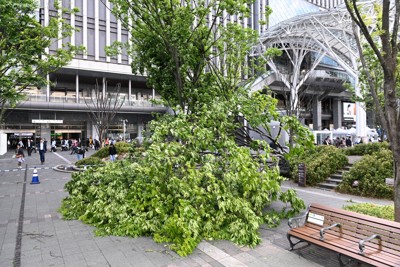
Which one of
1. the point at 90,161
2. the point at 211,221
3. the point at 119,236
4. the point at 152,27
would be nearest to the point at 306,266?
the point at 211,221

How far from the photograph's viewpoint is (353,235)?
458 cm

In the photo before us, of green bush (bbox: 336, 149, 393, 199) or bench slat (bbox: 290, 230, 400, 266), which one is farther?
green bush (bbox: 336, 149, 393, 199)

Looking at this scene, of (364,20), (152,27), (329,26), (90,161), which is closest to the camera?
(364,20)

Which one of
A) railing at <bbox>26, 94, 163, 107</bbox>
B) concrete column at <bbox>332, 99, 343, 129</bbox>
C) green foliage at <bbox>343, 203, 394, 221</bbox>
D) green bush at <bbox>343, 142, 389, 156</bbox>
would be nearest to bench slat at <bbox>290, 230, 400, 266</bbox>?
green foliage at <bbox>343, 203, 394, 221</bbox>

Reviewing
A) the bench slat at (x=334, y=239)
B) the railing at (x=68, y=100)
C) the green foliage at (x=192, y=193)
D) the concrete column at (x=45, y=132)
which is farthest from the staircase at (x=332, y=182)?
the concrete column at (x=45, y=132)

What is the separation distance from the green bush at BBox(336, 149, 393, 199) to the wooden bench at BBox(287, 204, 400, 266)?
18.3 ft

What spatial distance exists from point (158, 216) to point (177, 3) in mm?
6389

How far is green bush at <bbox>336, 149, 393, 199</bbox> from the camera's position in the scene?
947cm

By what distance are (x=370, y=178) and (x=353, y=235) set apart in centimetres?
623

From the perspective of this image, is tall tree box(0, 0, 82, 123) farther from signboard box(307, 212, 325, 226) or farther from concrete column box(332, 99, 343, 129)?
concrete column box(332, 99, 343, 129)

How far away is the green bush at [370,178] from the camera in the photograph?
9469 millimetres

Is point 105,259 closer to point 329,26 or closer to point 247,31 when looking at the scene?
point 247,31

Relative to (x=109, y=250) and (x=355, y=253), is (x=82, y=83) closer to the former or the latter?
(x=109, y=250)

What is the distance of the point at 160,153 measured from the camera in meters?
5.76
